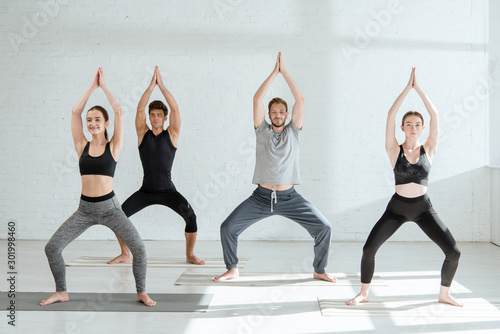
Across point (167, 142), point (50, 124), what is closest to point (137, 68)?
point (50, 124)

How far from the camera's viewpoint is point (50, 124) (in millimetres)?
6461

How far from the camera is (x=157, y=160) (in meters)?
4.80

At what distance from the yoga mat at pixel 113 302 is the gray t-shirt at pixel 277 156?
1.03 m

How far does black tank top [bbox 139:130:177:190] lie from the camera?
4.80 metres

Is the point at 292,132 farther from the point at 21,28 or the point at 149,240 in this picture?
the point at 21,28

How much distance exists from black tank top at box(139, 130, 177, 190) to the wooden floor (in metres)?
0.77

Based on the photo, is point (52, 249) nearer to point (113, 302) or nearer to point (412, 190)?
point (113, 302)

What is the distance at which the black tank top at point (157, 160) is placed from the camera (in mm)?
4797

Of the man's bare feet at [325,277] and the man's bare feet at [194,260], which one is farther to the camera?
the man's bare feet at [194,260]

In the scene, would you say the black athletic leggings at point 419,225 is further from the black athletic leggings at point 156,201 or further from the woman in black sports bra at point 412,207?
the black athletic leggings at point 156,201

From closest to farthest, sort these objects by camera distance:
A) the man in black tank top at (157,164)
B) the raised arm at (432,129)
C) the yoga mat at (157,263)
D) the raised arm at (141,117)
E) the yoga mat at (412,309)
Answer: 1. the yoga mat at (412,309)
2. the raised arm at (432,129)
3. the raised arm at (141,117)
4. the man in black tank top at (157,164)
5. the yoga mat at (157,263)

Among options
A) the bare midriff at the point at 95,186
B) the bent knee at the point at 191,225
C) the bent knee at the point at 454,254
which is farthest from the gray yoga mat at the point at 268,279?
the bare midriff at the point at 95,186

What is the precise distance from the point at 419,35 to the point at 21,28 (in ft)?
15.6

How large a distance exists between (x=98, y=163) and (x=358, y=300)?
1.99 meters
